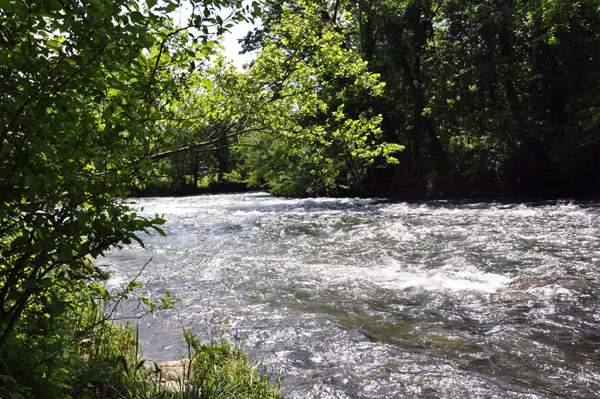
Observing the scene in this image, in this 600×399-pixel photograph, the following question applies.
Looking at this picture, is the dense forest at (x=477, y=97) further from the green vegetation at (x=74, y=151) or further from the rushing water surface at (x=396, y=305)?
the green vegetation at (x=74, y=151)

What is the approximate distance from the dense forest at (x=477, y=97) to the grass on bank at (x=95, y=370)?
27.5 feet

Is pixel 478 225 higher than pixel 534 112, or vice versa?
pixel 534 112

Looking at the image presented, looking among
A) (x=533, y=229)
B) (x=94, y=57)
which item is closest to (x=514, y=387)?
(x=94, y=57)

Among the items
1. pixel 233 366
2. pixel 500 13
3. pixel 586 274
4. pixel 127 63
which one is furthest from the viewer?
pixel 500 13

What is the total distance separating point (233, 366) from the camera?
374 centimetres

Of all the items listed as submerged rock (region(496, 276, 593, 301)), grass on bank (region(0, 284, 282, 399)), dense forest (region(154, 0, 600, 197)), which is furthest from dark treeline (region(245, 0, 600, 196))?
grass on bank (region(0, 284, 282, 399))

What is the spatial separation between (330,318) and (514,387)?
2.50m

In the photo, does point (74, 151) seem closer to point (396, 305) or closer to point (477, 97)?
point (396, 305)

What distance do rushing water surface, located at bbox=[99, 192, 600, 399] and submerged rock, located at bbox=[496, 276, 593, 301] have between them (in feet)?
0.19

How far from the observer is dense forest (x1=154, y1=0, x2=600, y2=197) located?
16.2m

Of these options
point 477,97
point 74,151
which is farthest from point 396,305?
point 477,97

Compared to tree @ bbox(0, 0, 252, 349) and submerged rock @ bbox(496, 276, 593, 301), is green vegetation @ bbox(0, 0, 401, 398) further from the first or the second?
submerged rock @ bbox(496, 276, 593, 301)

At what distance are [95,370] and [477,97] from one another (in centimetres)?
1949

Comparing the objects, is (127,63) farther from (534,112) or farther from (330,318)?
(534,112)
